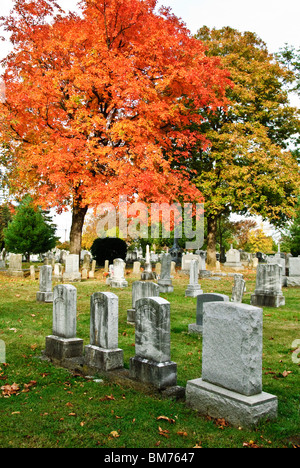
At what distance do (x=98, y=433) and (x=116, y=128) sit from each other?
13.9m

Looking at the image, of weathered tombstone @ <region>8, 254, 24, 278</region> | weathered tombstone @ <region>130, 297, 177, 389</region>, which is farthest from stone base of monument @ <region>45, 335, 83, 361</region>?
weathered tombstone @ <region>8, 254, 24, 278</region>

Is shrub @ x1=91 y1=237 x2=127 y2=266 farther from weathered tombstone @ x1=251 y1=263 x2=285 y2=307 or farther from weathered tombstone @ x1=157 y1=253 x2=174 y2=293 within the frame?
weathered tombstone @ x1=251 y1=263 x2=285 y2=307

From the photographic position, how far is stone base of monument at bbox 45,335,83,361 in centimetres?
607

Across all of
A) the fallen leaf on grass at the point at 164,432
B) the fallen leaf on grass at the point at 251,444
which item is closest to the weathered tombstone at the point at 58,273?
the fallen leaf on grass at the point at 164,432

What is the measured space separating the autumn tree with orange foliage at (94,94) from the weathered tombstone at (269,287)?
6220mm

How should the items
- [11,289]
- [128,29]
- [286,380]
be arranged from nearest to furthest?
[286,380]
[11,289]
[128,29]

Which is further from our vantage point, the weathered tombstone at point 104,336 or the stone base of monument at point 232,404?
the weathered tombstone at point 104,336

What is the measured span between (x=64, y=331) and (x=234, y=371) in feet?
11.0

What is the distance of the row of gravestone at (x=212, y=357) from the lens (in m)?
3.82

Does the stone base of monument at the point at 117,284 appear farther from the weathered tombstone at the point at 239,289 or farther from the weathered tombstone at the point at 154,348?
the weathered tombstone at the point at 154,348

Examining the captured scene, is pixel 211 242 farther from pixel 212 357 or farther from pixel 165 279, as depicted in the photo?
pixel 212 357
